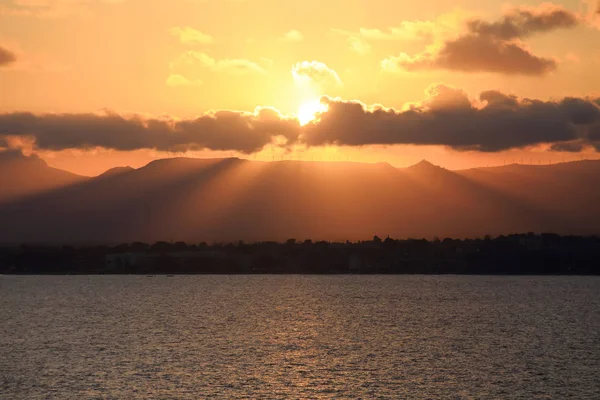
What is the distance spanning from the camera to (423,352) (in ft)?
404

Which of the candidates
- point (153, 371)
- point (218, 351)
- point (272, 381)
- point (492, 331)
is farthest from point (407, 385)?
point (492, 331)

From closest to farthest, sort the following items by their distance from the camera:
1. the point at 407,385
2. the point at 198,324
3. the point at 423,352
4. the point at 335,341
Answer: the point at 407,385, the point at 423,352, the point at 335,341, the point at 198,324

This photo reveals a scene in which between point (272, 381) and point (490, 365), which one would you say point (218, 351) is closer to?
point (272, 381)

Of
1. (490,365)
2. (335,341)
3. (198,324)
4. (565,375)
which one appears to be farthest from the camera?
(198,324)

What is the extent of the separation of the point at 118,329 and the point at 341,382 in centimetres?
8215

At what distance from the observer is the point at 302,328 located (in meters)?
166

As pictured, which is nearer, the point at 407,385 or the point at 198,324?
the point at 407,385

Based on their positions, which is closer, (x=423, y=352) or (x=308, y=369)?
(x=308, y=369)

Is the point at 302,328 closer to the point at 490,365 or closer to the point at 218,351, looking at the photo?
the point at 218,351

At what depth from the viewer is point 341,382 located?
306ft

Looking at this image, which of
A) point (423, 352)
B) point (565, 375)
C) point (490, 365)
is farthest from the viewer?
point (423, 352)

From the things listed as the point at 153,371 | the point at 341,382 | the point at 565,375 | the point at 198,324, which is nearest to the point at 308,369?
the point at 341,382

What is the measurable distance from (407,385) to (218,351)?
4030cm

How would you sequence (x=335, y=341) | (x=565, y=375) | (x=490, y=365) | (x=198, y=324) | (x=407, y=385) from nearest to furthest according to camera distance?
(x=407, y=385) → (x=565, y=375) → (x=490, y=365) → (x=335, y=341) → (x=198, y=324)
